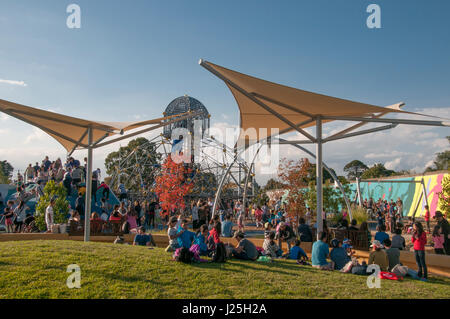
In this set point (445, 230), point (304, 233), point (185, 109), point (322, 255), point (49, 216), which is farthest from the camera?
point (185, 109)

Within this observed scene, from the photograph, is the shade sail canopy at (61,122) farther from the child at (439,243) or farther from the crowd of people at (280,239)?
the child at (439,243)

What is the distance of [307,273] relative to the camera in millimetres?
8180

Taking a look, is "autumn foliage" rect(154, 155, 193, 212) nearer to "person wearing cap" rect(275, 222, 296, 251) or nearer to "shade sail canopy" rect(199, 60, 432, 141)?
"person wearing cap" rect(275, 222, 296, 251)

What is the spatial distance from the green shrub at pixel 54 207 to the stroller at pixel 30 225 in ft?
0.64

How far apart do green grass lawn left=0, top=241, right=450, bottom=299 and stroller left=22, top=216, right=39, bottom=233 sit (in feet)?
21.9

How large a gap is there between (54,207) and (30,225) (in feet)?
3.89

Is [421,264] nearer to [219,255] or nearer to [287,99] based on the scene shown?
[219,255]

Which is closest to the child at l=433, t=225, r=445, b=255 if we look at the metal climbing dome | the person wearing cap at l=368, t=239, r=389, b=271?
the person wearing cap at l=368, t=239, r=389, b=271

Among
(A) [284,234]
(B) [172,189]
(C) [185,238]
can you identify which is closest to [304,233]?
(A) [284,234]

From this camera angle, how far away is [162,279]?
22.6ft

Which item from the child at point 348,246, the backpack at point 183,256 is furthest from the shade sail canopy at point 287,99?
the backpack at point 183,256
